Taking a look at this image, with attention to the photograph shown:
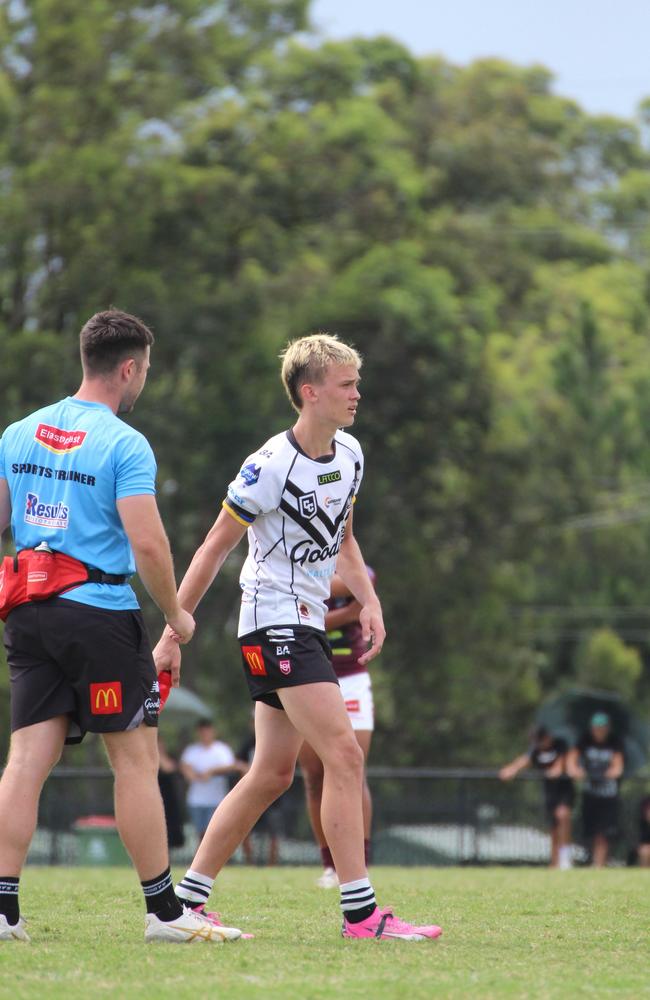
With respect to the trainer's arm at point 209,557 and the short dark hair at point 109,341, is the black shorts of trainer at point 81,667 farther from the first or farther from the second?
the short dark hair at point 109,341

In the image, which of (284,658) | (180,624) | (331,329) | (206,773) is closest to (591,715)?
(206,773)

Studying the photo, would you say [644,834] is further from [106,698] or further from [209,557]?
[106,698]

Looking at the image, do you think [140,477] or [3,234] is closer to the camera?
[140,477]

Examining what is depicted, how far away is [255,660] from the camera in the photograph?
6445 mm

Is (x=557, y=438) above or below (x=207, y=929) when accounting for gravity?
above

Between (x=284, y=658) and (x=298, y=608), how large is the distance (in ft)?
0.71

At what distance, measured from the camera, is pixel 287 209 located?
34.6 metres

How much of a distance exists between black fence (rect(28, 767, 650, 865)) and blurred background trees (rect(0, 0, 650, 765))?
496 inches

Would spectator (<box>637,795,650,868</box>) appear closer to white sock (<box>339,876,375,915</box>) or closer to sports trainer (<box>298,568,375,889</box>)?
sports trainer (<box>298,568,375,889</box>)

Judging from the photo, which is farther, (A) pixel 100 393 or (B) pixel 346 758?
(B) pixel 346 758

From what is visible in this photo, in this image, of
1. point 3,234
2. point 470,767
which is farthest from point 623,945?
point 470,767

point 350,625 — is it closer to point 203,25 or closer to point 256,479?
point 256,479

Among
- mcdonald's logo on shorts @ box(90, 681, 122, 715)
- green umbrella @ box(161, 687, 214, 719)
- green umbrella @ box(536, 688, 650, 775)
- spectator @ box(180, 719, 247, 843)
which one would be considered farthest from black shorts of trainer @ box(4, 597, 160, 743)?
green umbrella @ box(161, 687, 214, 719)

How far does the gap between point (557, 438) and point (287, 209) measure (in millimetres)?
8825
